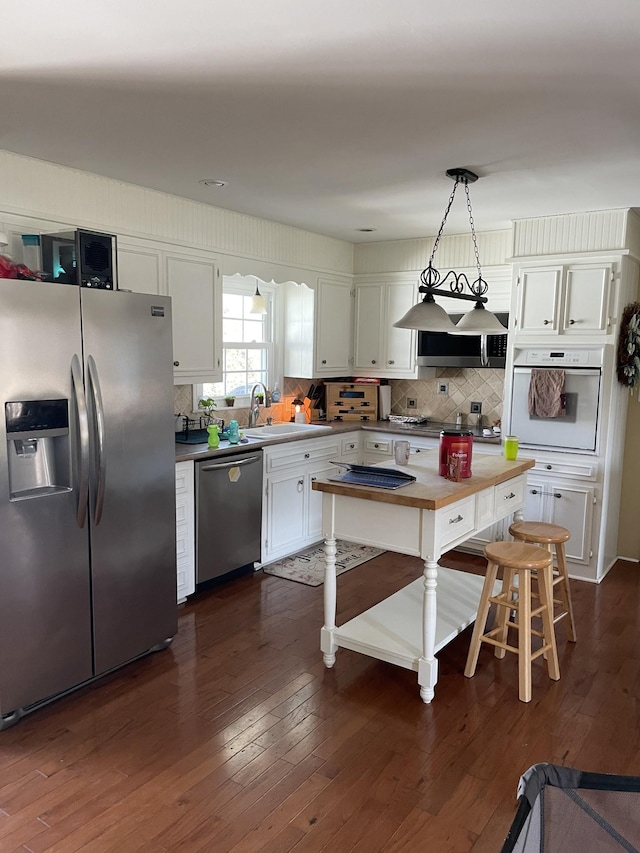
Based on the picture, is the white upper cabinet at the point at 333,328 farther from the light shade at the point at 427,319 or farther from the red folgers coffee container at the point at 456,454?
the red folgers coffee container at the point at 456,454

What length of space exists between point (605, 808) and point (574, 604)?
2899 mm

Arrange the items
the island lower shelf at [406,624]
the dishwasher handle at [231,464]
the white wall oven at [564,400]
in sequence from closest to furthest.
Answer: the island lower shelf at [406,624] < the dishwasher handle at [231,464] < the white wall oven at [564,400]

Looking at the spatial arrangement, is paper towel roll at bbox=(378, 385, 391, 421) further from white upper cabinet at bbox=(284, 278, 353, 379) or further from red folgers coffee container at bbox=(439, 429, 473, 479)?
red folgers coffee container at bbox=(439, 429, 473, 479)

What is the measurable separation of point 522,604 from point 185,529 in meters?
1.95

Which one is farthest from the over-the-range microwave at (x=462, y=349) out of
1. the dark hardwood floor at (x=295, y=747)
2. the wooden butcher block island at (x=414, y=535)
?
the dark hardwood floor at (x=295, y=747)

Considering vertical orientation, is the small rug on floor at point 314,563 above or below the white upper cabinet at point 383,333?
below

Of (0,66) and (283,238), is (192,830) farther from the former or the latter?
(283,238)

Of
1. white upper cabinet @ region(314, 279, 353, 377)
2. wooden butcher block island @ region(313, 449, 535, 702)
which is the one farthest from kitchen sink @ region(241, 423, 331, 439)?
wooden butcher block island @ region(313, 449, 535, 702)

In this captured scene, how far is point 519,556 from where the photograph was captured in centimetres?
295

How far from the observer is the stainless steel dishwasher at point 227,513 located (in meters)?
3.92

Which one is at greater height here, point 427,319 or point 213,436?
point 427,319

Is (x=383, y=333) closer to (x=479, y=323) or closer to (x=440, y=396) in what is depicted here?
(x=440, y=396)

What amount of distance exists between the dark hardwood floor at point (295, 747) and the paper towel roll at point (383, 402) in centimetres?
244

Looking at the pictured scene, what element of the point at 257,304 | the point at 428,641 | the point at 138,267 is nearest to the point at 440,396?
the point at 257,304
